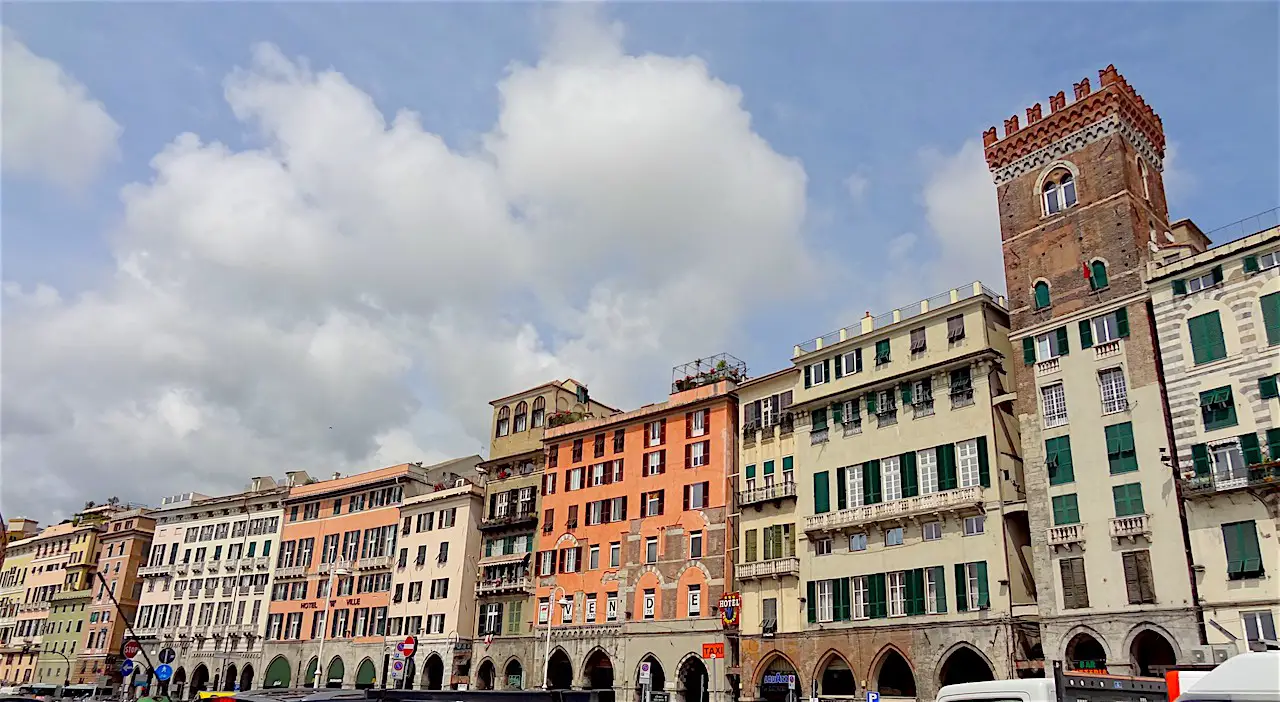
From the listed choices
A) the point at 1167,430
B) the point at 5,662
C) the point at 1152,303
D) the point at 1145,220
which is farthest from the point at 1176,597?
the point at 5,662

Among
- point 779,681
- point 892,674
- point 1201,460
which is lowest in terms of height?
point 779,681

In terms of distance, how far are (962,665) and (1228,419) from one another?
17.1 m

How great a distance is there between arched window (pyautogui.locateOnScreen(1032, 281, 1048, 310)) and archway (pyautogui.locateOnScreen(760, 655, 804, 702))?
23426 mm

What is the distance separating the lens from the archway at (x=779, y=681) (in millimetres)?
53312

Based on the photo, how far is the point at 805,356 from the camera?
193 feet

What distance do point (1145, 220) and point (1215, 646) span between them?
2053 centimetres

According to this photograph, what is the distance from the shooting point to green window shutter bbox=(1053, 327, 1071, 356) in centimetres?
4653

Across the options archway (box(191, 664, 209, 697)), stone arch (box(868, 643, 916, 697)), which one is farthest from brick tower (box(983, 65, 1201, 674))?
archway (box(191, 664, 209, 697))

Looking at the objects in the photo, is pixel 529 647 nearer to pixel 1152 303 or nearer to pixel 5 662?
pixel 1152 303

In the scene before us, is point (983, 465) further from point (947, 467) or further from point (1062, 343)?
point (1062, 343)

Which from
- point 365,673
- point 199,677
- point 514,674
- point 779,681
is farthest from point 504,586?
point 199,677

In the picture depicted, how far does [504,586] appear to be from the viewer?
71.0 metres

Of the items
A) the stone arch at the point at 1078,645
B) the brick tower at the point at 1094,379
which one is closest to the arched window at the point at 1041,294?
the brick tower at the point at 1094,379

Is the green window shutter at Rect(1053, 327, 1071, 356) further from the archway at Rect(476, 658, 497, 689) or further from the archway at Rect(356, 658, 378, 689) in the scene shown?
the archway at Rect(356, 658, 378, 689)
